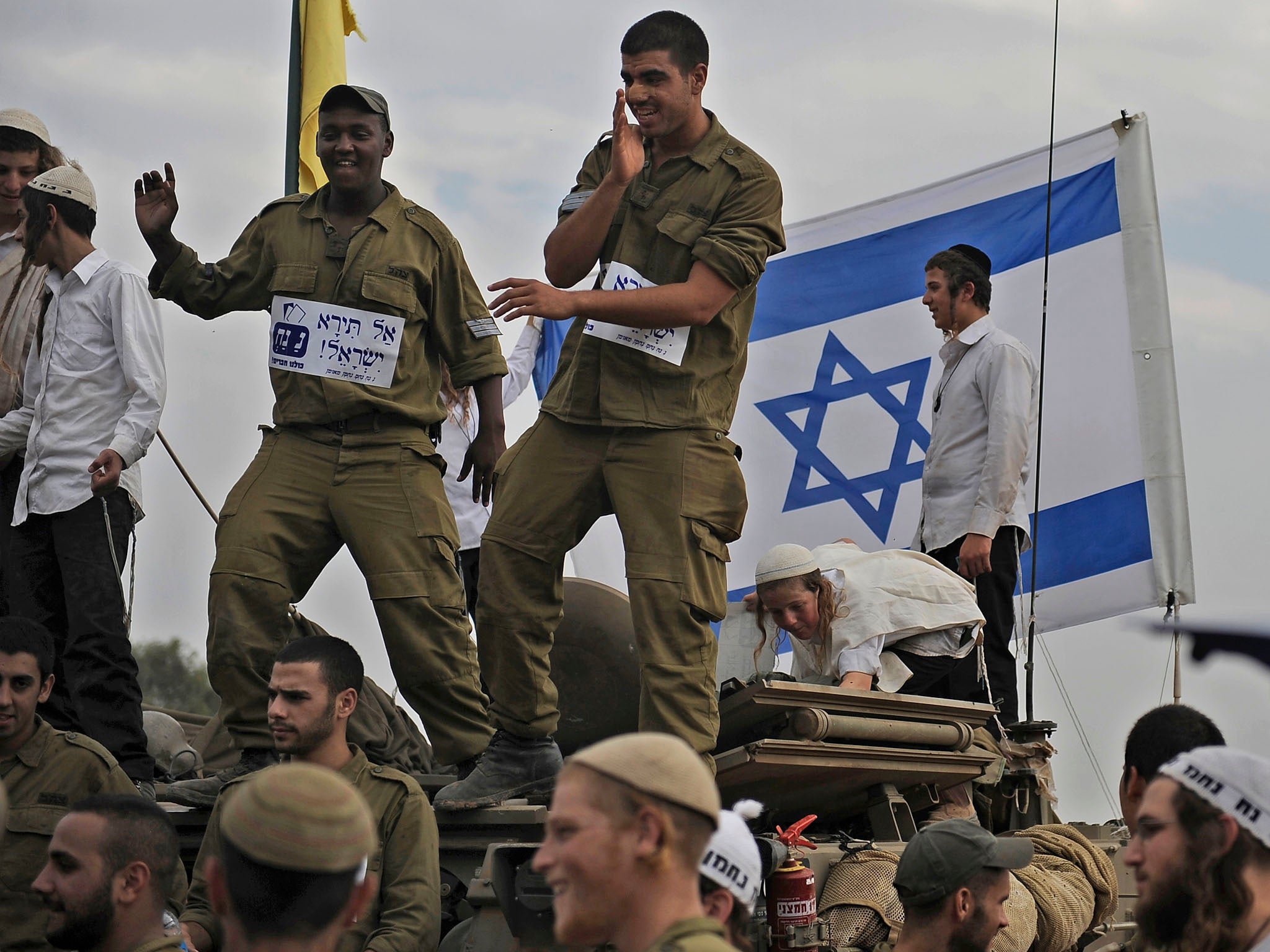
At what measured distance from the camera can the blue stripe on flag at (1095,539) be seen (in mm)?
10242

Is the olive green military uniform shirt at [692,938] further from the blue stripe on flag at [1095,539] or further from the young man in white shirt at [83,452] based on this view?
the blue stripe on flag at [1095,539]

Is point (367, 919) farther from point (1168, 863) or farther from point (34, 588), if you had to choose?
point (1168, 863)

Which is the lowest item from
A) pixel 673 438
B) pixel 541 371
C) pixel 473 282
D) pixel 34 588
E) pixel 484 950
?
pixel 484 950

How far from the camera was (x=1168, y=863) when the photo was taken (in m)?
3.39

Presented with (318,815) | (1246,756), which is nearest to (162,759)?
(318,815)

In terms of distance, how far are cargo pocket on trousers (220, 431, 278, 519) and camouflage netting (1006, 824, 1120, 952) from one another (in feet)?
9.57

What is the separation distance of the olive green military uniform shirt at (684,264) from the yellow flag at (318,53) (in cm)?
440

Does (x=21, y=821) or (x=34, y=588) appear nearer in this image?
(x=21, y=821)

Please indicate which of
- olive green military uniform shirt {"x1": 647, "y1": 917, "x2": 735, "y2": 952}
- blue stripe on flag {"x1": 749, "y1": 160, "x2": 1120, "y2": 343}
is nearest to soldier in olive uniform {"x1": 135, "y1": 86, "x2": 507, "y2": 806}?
olive green military uniform shirt {"x1": 647, "y1": 917, "x2": 735, "y2": 952}

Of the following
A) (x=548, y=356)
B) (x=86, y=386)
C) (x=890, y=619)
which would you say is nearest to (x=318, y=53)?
(x=548, y=356)

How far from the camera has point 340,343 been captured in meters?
5.87

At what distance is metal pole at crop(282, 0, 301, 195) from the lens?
9391mm

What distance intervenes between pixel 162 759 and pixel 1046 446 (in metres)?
5.54

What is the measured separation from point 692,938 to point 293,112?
309 inches
